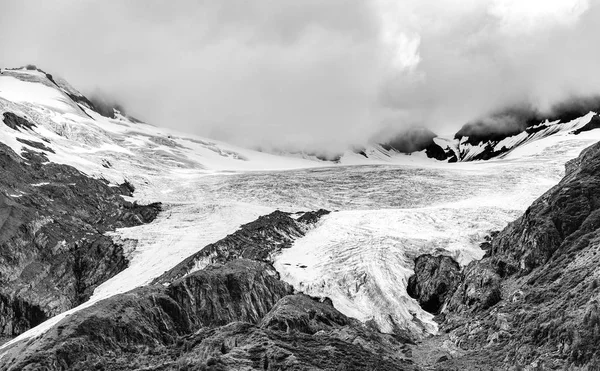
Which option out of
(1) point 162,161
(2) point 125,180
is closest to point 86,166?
(2) point 125,180

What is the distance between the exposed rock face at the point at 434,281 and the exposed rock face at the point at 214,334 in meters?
6.73

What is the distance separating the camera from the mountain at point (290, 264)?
22.6 m

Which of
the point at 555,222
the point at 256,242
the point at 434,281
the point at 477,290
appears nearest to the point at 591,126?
the point at 256,242

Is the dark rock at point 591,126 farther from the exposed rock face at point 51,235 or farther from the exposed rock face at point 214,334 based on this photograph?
the exposed rock face at point 214,334

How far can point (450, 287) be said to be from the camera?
3572cm

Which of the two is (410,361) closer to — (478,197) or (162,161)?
(478,197)

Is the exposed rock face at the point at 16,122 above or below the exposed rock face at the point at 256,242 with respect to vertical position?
above

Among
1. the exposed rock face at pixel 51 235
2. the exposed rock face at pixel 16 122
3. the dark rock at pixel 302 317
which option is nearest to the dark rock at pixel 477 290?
the dark rock at pixel 302 317

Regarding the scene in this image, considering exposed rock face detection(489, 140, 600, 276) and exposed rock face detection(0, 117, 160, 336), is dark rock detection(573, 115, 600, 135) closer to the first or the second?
exposed rock face detection(0, 117, 160, 336)

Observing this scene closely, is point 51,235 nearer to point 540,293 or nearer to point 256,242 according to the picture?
point 256,242

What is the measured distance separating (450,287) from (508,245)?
4.47m

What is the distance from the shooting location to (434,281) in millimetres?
36656

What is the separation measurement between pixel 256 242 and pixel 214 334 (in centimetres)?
2489

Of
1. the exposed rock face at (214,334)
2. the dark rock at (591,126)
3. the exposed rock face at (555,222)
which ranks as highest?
the dark rock at (591,126)
